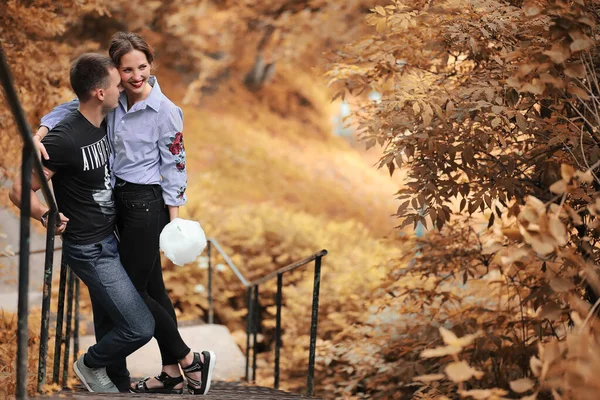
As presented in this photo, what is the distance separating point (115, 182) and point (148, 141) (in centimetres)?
24

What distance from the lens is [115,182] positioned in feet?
10.5

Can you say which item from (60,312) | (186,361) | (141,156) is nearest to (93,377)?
(60,312)

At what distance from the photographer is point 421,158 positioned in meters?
3.60

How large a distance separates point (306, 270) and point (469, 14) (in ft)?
17.8

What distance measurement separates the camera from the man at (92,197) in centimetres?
297

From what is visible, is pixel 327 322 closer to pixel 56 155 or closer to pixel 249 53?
pixel 56 155

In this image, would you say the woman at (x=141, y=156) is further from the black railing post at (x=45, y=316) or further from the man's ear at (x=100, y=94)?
the black railing post at (x=45, y=316)

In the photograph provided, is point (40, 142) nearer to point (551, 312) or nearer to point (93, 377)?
point (93, 377)

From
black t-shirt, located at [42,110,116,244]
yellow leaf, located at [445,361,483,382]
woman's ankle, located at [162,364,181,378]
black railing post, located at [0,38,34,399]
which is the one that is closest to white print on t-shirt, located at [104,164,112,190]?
black t-shirt, located at [42,110,116,244]

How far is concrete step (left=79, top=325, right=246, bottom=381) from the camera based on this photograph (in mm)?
5570

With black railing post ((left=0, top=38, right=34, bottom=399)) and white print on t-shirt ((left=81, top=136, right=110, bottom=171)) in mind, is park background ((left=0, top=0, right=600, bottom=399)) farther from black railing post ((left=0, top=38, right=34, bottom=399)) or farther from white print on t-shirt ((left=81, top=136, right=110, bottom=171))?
white print on t-shirt ((left=81, top=136, right=110, bottom=171))

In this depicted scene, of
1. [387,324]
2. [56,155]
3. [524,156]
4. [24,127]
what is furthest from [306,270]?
[24,127]

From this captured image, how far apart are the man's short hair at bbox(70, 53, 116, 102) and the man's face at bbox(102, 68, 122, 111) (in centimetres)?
2

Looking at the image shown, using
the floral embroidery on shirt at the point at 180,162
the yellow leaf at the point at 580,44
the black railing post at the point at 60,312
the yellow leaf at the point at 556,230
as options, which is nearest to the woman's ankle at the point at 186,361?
the black railing post at the point at 60,312
